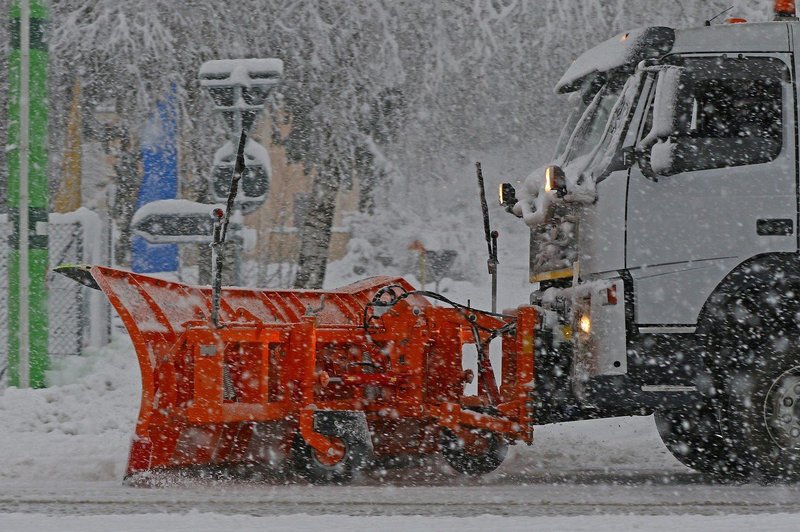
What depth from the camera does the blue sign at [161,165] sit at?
13539 mm

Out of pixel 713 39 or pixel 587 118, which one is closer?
pixel 713 39

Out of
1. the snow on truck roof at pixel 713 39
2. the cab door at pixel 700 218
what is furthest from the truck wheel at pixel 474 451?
the snow on truck roof at pixel 713 39

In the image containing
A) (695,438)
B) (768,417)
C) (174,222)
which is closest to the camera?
(768,417)

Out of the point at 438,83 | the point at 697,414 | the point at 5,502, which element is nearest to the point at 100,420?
the point at 5,502

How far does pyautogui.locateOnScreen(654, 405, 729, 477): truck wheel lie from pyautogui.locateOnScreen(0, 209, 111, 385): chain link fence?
6.15 m

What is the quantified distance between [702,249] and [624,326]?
67cm

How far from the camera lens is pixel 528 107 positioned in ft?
47.2

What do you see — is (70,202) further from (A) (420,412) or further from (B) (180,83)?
(A) (420,412)

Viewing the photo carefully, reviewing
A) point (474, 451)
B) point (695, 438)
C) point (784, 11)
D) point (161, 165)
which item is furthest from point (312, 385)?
point (161, 165)

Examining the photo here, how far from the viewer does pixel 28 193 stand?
445 inches

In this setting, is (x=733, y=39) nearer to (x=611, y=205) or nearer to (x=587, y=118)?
(x=587, y=118)

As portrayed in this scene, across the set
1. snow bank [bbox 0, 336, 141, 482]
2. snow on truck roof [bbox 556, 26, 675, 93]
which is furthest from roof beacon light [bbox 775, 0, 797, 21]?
snow bank [bbox 0, 336, 141, 482]

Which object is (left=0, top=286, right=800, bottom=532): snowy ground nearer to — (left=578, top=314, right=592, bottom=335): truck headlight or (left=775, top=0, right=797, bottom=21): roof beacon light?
(left=578, top=314, right=592, bottom=335): truck headlight

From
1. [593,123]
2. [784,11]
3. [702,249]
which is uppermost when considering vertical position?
[784,11]
